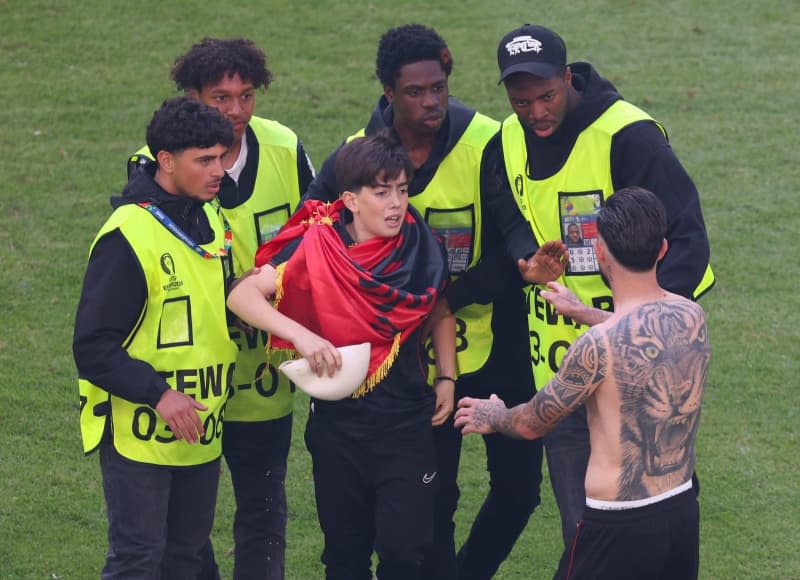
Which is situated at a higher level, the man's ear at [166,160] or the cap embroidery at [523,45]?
the cap embroidery at [523,45]

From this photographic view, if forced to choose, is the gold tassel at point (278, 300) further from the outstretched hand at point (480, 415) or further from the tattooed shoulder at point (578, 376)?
the tattooed shoulder at point (578, 376)

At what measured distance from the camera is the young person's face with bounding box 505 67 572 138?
17.9 feet

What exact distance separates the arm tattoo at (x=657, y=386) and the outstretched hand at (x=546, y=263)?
0.70 metres

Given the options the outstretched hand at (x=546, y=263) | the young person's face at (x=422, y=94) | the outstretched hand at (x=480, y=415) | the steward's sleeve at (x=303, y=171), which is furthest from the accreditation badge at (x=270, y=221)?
the outstretched hand at (x=480, y=415)

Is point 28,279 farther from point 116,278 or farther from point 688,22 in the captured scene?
point 688,22

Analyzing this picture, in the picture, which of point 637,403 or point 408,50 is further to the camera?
point 408,50

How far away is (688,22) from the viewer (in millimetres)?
14828

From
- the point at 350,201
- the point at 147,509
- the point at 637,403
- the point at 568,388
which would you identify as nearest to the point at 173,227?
the point at 350,201

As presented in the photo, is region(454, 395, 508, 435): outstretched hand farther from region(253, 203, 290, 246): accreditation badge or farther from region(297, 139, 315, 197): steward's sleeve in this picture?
region(297, 139, 315, 197): steward's sleeve

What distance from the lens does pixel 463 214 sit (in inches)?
229

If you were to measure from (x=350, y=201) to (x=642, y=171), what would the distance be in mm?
1151

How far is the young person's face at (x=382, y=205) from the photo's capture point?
17.6 ft

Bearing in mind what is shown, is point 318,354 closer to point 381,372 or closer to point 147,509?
point 381,372

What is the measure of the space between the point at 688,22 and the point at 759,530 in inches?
351
